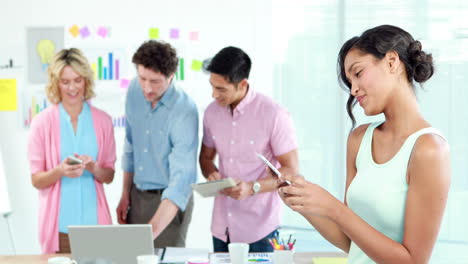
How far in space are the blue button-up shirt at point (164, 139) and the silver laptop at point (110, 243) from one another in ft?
2.38

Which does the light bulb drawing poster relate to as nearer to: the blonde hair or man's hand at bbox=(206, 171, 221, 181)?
the blonde hair

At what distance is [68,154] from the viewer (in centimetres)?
309

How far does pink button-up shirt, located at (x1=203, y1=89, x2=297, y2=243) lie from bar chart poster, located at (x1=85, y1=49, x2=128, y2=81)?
77.4 inches

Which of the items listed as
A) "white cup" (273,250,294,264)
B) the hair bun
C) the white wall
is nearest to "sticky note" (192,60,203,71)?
the white wall

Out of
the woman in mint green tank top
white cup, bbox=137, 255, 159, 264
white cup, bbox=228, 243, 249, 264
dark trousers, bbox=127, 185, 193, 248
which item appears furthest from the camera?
dark trousers, bbox=127, 185, 193, 248

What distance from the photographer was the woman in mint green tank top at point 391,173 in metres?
1.51

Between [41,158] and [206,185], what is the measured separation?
91 centimetres

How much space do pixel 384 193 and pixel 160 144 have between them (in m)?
1.74

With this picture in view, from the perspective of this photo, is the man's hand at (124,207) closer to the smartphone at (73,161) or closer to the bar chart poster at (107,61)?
the smartphone at (73,161)

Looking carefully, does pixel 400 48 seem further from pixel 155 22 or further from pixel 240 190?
pixel 155 22

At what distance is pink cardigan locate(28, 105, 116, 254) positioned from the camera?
303 centimetres

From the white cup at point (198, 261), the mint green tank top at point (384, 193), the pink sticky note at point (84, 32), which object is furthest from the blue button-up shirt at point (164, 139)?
the pink sticky note at point (84, 32)

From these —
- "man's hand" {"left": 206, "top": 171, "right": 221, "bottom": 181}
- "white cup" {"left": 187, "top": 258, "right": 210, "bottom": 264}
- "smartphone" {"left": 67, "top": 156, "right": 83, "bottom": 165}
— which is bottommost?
"white cup" {"left": 187, "top": 258, "right": 210, "bottom": 264}

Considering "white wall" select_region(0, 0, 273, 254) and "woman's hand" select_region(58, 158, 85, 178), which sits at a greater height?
"white wall" select_region(0, 0, 273, 254)
